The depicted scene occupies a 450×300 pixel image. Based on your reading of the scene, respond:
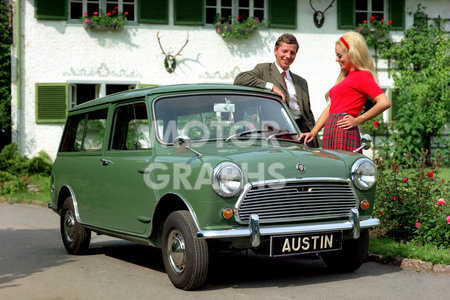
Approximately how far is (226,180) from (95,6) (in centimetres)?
1421

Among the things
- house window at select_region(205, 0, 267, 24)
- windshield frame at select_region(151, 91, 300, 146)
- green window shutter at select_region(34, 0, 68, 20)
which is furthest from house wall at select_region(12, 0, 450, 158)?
windshield frame at select_region(151, 91, 300, 146)

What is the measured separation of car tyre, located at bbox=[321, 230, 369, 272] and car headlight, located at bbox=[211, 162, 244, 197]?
142 cm

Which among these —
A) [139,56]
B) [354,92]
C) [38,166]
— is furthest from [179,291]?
[139,56]

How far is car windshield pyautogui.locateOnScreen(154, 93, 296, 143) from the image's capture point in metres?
6.21

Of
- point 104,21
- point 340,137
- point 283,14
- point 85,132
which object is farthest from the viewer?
point 283,14

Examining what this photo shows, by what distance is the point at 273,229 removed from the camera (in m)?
5.28

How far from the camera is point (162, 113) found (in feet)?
20.6

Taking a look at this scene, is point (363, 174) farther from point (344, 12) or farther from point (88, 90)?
point (344, 12)

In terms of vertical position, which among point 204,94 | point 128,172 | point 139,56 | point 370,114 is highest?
point 139,56

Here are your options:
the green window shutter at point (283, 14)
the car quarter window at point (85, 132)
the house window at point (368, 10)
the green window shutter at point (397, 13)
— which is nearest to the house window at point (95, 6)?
the green window shutter at point (283, 14)

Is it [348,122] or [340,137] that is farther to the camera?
[340,137]

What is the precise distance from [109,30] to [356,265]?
44.6 feet

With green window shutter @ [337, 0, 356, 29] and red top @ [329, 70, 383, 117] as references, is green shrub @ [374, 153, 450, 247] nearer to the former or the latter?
red top @ [329, 70, 383, 117]

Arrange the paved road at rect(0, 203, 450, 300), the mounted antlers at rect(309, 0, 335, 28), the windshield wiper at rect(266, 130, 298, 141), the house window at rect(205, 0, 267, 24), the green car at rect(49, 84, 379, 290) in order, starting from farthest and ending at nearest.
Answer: the mounted antlers at rect(309, 0, 335, 28), the house window at rect(205, 0, 267, 24), the windshield wiper at rect(266, 130, 298, 141), the paved road at rect(0, 203, 450, 300), the green car at rect(49, 84, 379, 290)
